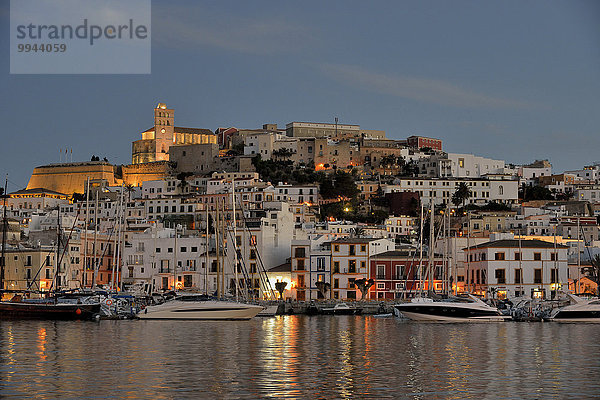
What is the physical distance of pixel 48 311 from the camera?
5578cm

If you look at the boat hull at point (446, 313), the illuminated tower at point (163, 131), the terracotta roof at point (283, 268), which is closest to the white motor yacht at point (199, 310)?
the boat hull at point (446, 313)

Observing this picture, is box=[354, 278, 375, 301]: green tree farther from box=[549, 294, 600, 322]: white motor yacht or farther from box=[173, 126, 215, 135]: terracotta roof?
box=[173, 126, 215, 135]: terracotta roof

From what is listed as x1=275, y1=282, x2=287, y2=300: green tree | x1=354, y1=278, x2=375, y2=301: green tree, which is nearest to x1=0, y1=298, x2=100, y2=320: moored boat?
x1=275, y1=282, x2=287, y2=300: green tree

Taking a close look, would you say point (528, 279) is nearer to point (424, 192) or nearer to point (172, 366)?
point (172, 366)

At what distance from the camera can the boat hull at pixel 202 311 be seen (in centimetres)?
5403

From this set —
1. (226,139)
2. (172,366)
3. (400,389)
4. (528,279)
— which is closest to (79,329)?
(172,366)

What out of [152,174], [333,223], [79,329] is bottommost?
[79,329]

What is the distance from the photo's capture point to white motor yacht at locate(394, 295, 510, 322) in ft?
176

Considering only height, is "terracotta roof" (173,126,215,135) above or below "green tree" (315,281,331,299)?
above

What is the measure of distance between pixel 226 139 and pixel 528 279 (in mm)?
105409

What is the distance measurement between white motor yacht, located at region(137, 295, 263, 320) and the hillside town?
1872 millimetres

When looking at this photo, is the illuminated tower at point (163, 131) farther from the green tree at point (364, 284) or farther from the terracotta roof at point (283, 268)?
the green tree at point (364, 284)

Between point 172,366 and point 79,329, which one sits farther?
point 79,329

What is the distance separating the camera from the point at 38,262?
74250 millimetres
